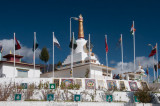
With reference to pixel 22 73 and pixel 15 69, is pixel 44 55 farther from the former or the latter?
pixel 15 69

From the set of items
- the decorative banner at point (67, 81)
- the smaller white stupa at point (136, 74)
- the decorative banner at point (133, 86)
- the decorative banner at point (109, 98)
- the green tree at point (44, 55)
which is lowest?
the decorative banner at point (109, 98)

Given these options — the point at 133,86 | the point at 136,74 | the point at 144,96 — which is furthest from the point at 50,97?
the point at 136,74

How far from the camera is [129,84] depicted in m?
30.5

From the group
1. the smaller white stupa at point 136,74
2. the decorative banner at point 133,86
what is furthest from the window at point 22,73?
the smaller white stupa at point 136,74

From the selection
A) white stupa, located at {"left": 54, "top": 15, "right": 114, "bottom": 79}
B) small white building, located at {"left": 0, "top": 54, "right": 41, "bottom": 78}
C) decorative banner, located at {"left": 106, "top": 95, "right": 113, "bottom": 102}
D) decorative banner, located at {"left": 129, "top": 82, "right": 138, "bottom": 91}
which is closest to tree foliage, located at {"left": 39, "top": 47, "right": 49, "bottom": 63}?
white stupa, located at {"left": 54, "top": 15, "right": 114, "bottom": 79}

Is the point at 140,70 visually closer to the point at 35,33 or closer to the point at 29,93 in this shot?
the point at 35,33

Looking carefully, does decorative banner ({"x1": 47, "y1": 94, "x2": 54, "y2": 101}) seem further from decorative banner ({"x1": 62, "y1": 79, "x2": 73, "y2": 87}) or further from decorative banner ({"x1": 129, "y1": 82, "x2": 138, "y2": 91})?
decorative banner ({"x1": 129, "y1": 82, "x2": 138, "y2": 91})

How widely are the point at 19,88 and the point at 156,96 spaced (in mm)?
14012

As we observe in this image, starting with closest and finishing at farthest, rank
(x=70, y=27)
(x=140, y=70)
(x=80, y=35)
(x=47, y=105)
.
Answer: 1. (x=47, y=105)
2. (x=70, y=27)
3. (x=140, y=70)
4. (x=80, y=35)

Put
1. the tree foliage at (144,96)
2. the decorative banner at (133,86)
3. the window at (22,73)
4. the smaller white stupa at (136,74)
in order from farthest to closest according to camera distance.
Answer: the smaller white stupa at (136,74) < the window at (22,73) < the decorative banner at (133,86) < the tree foliage at (144,96)

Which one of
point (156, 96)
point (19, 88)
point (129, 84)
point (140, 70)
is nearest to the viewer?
point (19, 88)

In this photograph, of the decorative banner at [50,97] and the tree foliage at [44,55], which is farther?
the tree foliage at [44,55]

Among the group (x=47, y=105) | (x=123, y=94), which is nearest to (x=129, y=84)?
(x=123, y=94)

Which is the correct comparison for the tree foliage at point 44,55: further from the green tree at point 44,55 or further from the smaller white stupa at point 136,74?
the smaller white stupa at point 136,74
